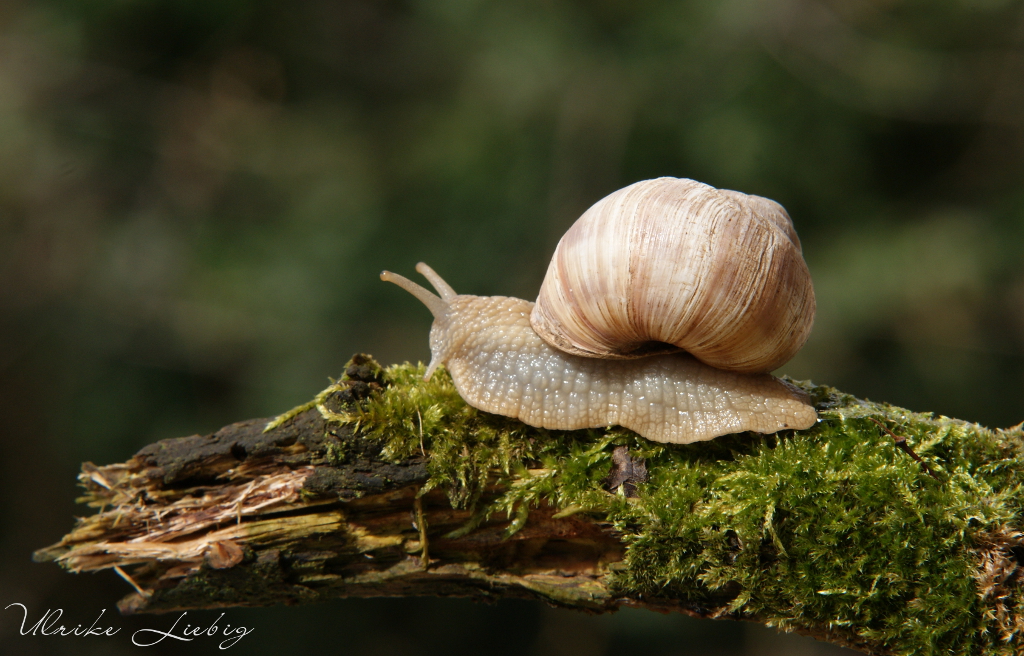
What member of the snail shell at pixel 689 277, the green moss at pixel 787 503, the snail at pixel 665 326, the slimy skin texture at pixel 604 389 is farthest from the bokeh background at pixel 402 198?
the green moss at pixel 787 503

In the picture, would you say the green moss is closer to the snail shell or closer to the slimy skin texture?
the slimy skin texture

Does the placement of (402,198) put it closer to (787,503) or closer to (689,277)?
(689,277)

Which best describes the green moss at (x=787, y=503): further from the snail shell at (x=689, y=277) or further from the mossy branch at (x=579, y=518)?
the snail shell at (x=689, y=277)

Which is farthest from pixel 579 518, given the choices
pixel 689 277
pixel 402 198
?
pixel 402 198

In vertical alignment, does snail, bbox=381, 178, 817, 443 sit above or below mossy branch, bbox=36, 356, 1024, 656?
above

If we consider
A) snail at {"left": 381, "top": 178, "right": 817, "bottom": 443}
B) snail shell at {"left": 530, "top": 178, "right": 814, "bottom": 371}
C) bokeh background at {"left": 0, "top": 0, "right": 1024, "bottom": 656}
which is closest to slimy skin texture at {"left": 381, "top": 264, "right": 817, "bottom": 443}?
snail at {"left": 381, "top": 178, "right": 817, "bottom": 443}

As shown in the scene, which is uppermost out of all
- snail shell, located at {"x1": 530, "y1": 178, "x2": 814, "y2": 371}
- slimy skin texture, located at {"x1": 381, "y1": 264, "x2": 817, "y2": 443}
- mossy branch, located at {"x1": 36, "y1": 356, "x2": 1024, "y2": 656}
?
snail shell, located at {"x1": 530, "y1": 178, "x2": 814, "y2": 371}

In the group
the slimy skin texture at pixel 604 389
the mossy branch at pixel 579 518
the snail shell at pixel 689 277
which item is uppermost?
the snail shell at pixel 689 277
